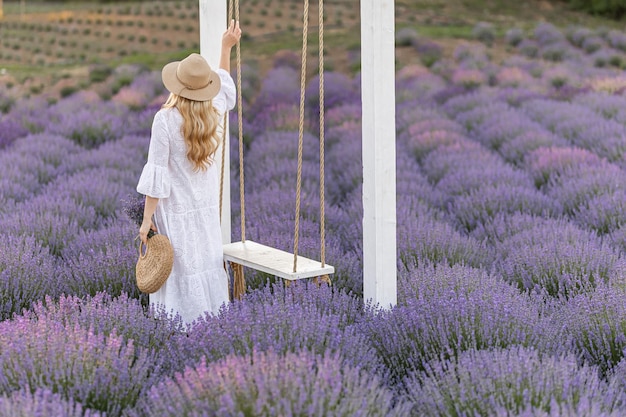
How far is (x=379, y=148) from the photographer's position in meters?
3.37

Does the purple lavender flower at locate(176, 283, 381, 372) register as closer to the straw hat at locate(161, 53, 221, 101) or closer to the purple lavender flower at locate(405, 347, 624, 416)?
the purple lavender flower at locate(405, 347, 624, 416)

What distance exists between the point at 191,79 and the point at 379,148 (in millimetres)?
770

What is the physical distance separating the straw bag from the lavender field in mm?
104

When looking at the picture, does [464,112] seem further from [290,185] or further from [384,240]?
[384,240]

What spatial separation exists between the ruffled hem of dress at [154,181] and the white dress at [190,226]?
16 mm

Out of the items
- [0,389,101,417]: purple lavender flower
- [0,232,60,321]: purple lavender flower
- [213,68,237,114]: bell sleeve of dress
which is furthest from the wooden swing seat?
[0,389,101,417]: purple lavender flower

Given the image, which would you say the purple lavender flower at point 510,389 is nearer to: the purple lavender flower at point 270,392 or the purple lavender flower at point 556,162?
the purple lavender flower at point 270,392

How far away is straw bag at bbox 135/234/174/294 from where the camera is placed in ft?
11.5

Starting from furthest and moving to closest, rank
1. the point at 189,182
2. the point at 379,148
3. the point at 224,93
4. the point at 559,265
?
the point at 559,265 < the point at 224,93 < the point at 189,182 < the point at 379,148

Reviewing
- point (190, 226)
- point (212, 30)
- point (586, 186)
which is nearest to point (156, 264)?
point (190, 226)

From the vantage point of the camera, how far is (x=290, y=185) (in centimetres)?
643

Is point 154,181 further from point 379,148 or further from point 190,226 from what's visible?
point 379,148

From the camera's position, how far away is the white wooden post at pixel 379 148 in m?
3.30

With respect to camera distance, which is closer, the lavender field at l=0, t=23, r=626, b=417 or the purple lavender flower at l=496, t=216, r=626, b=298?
the lavender field at l=0, t=23, r=626, b=417
